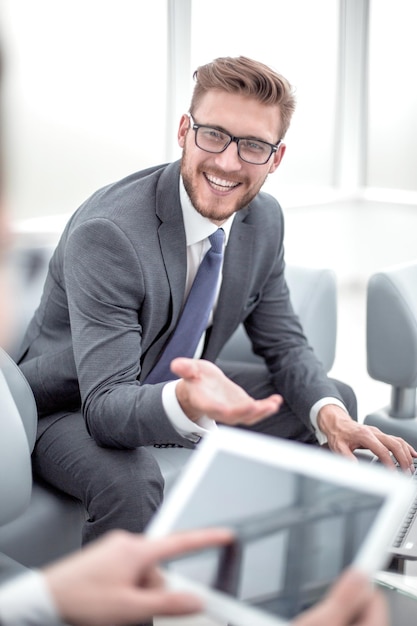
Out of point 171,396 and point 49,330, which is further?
point 49,330

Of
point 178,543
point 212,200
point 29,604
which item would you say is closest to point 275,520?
point 178,543

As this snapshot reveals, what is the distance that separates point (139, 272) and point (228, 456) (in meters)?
0.91

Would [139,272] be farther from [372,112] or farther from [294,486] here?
[372,112]

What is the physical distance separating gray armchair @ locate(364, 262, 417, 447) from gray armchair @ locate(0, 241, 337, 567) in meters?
0.19

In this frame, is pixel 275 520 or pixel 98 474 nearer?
pixel 275 520

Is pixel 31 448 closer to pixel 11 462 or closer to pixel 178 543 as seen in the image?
pixel 11 462

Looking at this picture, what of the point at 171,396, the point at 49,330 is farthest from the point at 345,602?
the point at 49,330

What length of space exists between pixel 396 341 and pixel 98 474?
2.82 feet

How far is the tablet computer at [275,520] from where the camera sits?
0.79m

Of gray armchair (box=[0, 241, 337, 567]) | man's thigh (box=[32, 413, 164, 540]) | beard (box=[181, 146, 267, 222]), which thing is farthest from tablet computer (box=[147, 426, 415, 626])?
beard (box=[181, 146, 267, 222])

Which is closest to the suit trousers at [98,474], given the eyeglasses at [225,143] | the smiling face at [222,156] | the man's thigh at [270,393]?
the man's thigh at [270,393]

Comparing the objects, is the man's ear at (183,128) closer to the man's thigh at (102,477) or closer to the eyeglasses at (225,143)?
the eyeglasses at (225,143)

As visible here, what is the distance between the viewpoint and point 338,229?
18.5ft

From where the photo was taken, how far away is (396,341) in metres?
2.08
